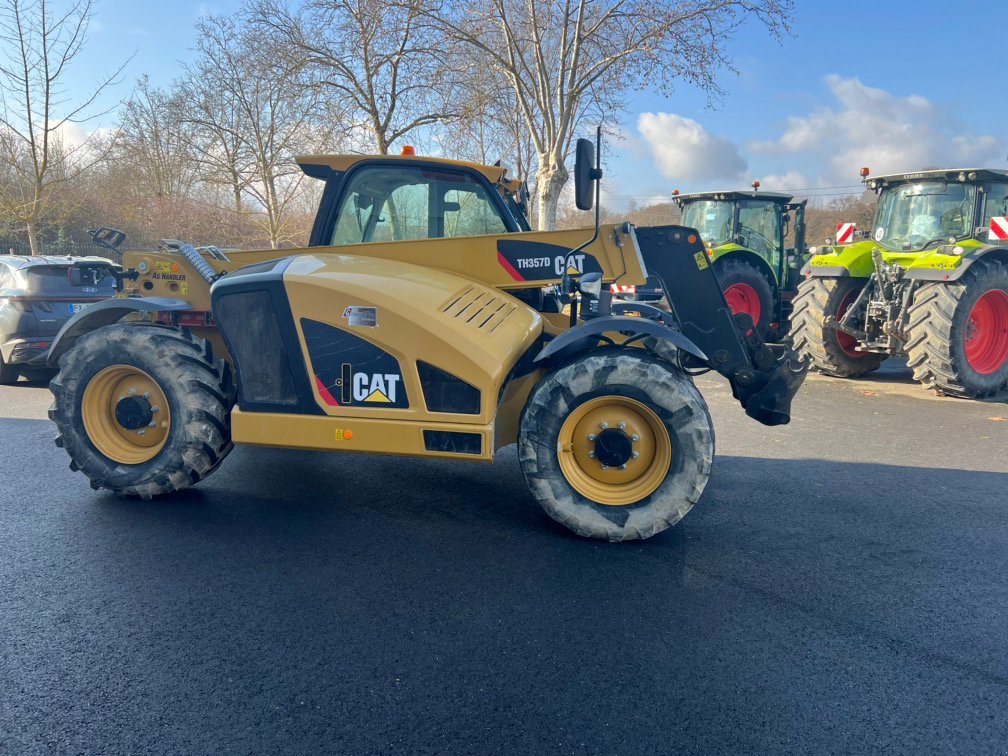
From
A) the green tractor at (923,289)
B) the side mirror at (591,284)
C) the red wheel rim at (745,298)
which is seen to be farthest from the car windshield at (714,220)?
the side mirror at (591,284)

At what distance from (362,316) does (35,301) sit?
6866 mm

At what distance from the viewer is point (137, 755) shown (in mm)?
2297

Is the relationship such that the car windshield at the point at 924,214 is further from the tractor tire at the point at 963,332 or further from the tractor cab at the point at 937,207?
the tractor tire at the point at 963,332

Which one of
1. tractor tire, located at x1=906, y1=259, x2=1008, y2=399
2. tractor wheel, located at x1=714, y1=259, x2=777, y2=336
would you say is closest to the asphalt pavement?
tractor tire, located at x1=906, y1=259, x2=1008, y2=399

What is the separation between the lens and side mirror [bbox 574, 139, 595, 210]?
3930 mm

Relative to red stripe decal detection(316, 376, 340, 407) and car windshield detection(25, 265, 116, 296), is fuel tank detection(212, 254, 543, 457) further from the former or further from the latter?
car windshield detection(25, 265, 116, 296)

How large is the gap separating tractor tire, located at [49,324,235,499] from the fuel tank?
326 millimetres

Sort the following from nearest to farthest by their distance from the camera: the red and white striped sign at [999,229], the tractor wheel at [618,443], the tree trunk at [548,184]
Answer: the tractor wheel at [618,443] < the red and white striped sign at [999,229] < the tree trunk at [548,184]

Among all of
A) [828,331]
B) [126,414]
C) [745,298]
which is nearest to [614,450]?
[126,414]

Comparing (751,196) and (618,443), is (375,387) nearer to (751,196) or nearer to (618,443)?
(618,443)

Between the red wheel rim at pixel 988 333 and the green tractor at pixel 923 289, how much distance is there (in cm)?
1

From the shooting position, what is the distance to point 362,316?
3.95 m

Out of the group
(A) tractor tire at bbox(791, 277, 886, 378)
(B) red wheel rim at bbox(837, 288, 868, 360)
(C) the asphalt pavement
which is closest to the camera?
(C) the asphalt pavement

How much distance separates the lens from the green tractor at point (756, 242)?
1173 cm
